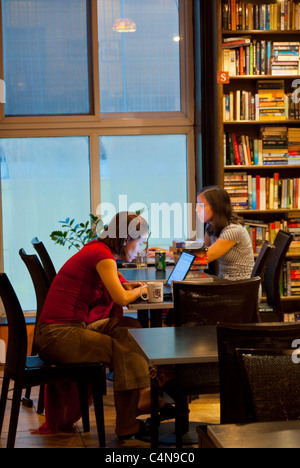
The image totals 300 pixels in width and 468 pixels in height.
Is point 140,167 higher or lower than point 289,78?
lower

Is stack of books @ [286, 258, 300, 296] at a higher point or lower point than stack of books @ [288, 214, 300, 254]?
lower

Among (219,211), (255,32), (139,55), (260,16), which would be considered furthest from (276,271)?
(139,55)

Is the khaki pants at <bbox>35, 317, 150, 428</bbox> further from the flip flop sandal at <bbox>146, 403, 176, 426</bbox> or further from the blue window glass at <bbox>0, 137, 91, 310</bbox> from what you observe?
the blue window glass at <bbox>0, 137, 91, 310</bbox>

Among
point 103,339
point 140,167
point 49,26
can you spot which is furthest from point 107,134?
point 103,339

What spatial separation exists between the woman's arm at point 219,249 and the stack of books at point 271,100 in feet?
5.36

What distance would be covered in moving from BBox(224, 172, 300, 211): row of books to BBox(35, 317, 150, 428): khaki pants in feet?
8.30

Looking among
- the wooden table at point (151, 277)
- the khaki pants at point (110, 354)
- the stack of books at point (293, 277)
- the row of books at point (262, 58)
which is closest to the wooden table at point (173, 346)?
the khaki pants at point (110, 354)

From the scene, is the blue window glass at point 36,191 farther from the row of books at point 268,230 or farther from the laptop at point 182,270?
the laptop at point 182,270

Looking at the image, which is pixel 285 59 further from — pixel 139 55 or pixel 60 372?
pixel 60 372

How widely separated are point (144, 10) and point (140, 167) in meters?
1.51

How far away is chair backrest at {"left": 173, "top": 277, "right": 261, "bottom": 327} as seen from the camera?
2.94 m

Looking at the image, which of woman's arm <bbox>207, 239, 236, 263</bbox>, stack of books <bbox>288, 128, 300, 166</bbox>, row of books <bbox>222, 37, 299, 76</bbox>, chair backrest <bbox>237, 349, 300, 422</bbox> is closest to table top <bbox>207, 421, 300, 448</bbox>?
chair backrest <bbox>237, 349, 300, 422</bbox>

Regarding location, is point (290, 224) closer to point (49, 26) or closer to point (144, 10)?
point (144, 10)

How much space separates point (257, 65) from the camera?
221 inches
